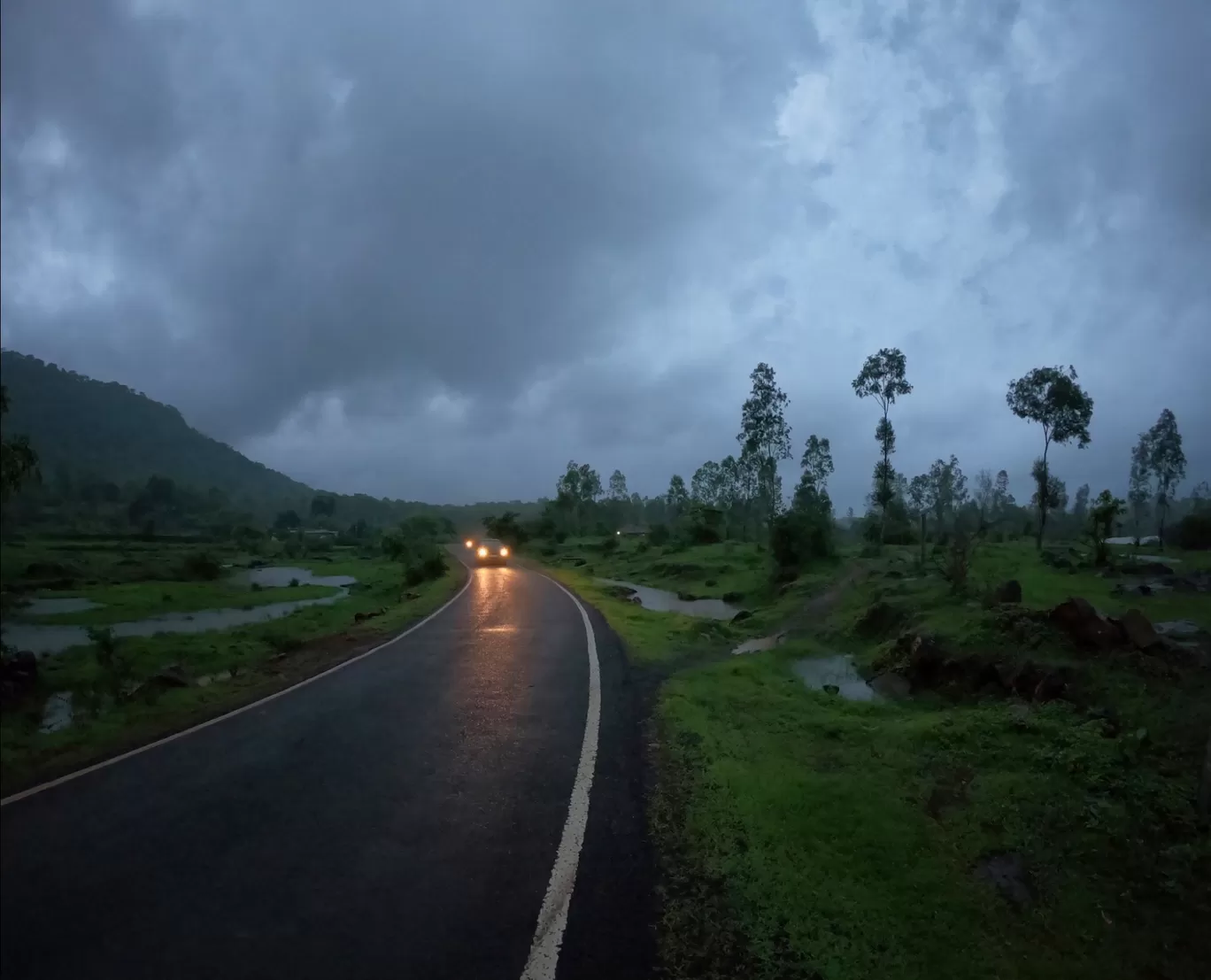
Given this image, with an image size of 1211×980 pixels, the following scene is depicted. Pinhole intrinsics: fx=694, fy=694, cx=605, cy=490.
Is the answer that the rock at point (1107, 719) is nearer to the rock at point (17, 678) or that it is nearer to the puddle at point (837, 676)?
the puddle at point (837, 676)

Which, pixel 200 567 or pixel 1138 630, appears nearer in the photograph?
pixel 1138 630

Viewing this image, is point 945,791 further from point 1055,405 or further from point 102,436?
point 102,436

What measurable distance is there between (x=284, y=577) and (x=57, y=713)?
48.1m

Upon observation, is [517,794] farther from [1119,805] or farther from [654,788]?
[1119,805]

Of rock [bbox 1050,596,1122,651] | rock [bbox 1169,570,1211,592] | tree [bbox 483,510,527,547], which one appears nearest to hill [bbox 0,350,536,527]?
rock [bbox 1050,596,1122,651]

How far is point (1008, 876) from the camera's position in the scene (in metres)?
5.34

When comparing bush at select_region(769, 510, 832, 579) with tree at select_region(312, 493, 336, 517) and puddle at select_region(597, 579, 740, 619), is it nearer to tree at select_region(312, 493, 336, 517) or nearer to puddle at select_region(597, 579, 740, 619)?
puddle at select_region(597, 579, 740, 619)

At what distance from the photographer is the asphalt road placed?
361cm

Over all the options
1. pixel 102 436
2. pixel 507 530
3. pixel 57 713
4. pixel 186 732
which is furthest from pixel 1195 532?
pixel 102 436

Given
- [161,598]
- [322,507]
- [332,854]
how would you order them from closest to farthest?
[332,854]
[161,598]
[322,507]

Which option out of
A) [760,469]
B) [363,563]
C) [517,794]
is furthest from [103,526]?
[517,794]

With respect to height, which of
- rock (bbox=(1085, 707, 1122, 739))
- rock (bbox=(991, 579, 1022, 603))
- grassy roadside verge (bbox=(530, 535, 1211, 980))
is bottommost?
grassy roadside verge (bbox=(530, 535, 1211, 980))

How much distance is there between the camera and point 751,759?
7633 mm

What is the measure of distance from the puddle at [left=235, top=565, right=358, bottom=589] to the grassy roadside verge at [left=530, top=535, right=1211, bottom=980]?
1672 inches
